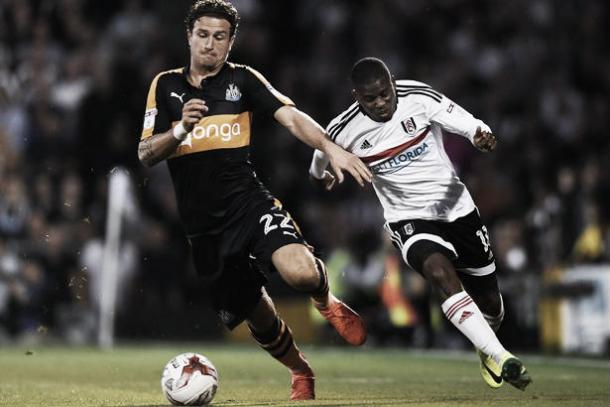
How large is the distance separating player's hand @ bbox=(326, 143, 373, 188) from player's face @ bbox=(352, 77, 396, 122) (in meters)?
0.86

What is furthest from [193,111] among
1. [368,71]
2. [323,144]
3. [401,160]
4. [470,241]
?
[470,241]

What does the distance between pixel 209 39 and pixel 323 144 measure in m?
1.03

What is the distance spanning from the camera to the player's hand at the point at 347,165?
25.8 feet

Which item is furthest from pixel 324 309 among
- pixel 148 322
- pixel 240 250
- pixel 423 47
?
pixel 423 47

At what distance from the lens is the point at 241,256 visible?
852cm

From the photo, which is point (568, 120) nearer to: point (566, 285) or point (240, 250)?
point (566, 285)

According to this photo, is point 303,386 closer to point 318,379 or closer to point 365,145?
point 365,145

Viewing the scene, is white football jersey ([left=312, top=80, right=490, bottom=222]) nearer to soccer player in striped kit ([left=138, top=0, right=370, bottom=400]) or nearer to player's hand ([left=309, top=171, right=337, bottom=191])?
player's hand ([left=309, top=171, right=337, bottom=191])

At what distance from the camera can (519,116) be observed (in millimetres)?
19562

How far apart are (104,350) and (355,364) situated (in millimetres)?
4162

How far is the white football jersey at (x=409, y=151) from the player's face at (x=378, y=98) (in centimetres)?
8

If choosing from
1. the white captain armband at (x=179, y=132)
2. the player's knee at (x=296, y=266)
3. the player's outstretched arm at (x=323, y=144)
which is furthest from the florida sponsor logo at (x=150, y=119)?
the player's knee at (x=296, y=266)

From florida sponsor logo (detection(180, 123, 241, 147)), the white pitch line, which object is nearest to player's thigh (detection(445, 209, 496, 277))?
florida sponsor logo (detection(180, 123, 241, 147))

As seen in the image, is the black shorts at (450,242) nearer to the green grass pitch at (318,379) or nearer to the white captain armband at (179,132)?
the green grass pitch at (318,379)
